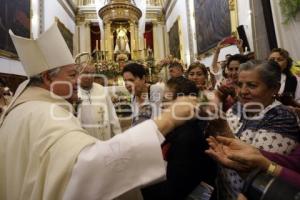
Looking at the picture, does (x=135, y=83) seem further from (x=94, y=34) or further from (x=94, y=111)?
(x=94, y=34)

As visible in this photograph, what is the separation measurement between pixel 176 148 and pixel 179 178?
0.16m

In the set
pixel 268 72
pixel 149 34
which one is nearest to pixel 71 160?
pixel 268 72

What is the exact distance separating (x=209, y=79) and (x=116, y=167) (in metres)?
4.74

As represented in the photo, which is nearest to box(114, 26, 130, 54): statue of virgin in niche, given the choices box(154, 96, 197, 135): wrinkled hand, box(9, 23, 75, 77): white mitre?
box(9, 23, 75, 77): white mitre

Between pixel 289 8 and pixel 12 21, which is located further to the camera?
pixel 12 21

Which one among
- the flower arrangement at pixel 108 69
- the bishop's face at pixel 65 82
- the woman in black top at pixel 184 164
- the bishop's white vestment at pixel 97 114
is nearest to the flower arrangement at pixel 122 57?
the flower arrangement at pixel 108 69

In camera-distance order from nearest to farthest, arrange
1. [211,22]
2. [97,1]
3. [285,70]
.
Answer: [285,70]
[211,22]
[97,1]

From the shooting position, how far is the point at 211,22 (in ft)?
33.9

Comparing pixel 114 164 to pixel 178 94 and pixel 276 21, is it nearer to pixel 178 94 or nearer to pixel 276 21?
pixel 178 94

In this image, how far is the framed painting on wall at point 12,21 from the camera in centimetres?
884

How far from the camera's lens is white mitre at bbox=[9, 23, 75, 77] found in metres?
1.93

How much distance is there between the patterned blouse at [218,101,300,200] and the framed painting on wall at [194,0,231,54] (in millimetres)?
7389

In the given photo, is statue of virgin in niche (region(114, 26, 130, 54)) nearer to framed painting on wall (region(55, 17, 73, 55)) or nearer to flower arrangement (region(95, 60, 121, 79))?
framed painting on wall (region(55, 17, 73, 55))

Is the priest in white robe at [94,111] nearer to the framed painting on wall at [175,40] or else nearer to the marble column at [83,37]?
the framed painting on wall at [175,40]
